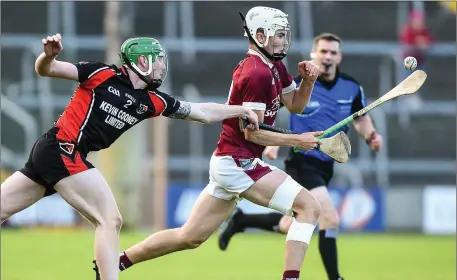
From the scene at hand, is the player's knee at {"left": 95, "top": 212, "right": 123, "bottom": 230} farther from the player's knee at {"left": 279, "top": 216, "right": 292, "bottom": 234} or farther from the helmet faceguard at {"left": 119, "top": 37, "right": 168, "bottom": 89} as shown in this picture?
the player's knee at {"left": 279, "top": 216, "right": 292, "bottom": 234}

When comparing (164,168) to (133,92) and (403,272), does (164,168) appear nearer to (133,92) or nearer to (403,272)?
(403,272)

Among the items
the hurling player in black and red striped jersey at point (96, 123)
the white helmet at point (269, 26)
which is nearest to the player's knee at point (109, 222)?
the hurling player in black and red striped jersey at point (96, 123)

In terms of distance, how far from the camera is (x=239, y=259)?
41.3ft

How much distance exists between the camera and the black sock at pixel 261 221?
Result: 984cm

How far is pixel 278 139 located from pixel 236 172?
1.31ft

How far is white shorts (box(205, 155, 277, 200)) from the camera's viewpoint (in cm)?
752

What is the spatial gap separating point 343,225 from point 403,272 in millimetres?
7057

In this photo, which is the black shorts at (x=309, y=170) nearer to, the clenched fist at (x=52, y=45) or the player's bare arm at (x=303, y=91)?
the player's bare arm at (x=303, y=91)

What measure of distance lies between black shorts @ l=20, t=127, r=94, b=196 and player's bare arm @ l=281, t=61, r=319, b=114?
1.87 metres

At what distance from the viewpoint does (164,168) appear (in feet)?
59.5

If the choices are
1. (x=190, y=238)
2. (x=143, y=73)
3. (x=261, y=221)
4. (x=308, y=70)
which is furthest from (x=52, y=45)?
(x=261, y=221)

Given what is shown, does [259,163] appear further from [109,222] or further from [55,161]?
[55,161]

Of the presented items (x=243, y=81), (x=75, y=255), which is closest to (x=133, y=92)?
(x=243, y=81)

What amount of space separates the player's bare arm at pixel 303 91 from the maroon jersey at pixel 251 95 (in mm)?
221
